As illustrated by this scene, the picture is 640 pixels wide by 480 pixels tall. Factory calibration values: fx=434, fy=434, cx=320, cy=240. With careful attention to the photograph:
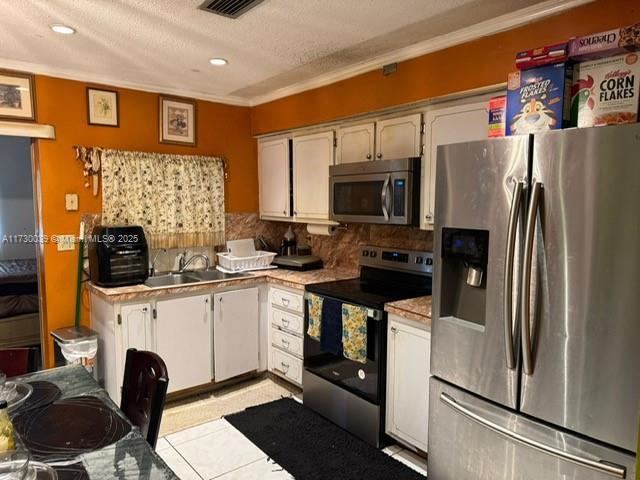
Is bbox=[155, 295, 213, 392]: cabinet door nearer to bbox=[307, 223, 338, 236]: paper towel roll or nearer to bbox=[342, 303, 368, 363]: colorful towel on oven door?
bbox=[307, 223, 338, 236]: paper towel roll

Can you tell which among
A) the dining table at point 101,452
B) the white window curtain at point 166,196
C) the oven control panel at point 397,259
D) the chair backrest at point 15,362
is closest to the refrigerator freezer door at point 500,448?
the oven control panel at point 397,259

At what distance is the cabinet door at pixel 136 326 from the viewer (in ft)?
9.76

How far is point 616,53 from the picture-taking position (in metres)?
1.53

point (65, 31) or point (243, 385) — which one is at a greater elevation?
point (65, 31)

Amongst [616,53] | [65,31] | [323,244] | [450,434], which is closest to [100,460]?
[450,434]

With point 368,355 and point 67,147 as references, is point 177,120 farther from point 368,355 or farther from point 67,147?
point 368,355

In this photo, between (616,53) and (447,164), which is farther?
(447,164)

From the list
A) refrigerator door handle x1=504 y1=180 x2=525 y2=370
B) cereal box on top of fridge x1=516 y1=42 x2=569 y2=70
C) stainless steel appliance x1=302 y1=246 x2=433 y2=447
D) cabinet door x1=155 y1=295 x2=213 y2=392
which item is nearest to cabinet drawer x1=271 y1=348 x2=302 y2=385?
stainless steel appliance x1=302 y1=246 x2=433 y2=447

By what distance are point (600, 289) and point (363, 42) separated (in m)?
1.96

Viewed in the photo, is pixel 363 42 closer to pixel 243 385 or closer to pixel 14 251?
pixel 243 385

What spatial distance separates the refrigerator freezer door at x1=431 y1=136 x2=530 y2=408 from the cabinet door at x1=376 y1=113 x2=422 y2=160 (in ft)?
2.96

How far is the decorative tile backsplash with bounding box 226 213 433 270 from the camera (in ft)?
10.5

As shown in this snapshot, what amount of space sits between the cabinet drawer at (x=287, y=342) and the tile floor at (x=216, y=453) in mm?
564

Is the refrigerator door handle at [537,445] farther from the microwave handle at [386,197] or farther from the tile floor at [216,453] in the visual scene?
the microwave handle at [386,197]
